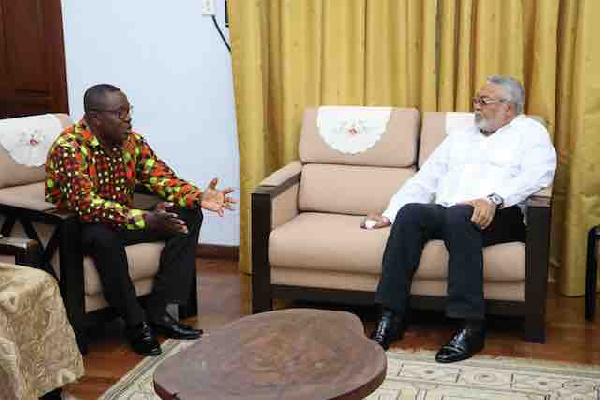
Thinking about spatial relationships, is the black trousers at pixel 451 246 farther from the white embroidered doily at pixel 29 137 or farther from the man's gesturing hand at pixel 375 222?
the white embroidered doily at pixel 29 137

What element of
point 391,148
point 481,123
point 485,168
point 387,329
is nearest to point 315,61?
point 391,148

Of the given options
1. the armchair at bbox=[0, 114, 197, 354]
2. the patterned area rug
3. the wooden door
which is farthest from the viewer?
the wooden door

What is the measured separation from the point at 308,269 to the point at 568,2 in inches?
65.3

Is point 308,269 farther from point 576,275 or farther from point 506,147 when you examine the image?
point 576,275

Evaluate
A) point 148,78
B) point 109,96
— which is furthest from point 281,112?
point 109,96

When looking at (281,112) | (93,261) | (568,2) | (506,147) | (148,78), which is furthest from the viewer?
(148,78)

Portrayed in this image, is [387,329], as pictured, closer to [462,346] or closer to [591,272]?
[462,346]

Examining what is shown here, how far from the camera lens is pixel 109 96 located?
3303 millimetres

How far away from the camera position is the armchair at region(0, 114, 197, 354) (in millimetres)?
3203

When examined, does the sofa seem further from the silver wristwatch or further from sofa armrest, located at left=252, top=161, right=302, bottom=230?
the silver wristwatch

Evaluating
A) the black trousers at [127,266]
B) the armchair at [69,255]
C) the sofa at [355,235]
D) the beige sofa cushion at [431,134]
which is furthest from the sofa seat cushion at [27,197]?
the beige sofa cushion at [431,134]

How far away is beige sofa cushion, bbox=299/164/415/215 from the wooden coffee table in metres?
1.35

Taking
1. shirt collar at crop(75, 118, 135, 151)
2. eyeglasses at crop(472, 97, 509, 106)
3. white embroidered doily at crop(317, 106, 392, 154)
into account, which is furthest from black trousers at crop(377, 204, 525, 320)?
shirt collar at crop(75, 118, 135, 151)

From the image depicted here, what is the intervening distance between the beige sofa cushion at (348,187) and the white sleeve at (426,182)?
0.15m
